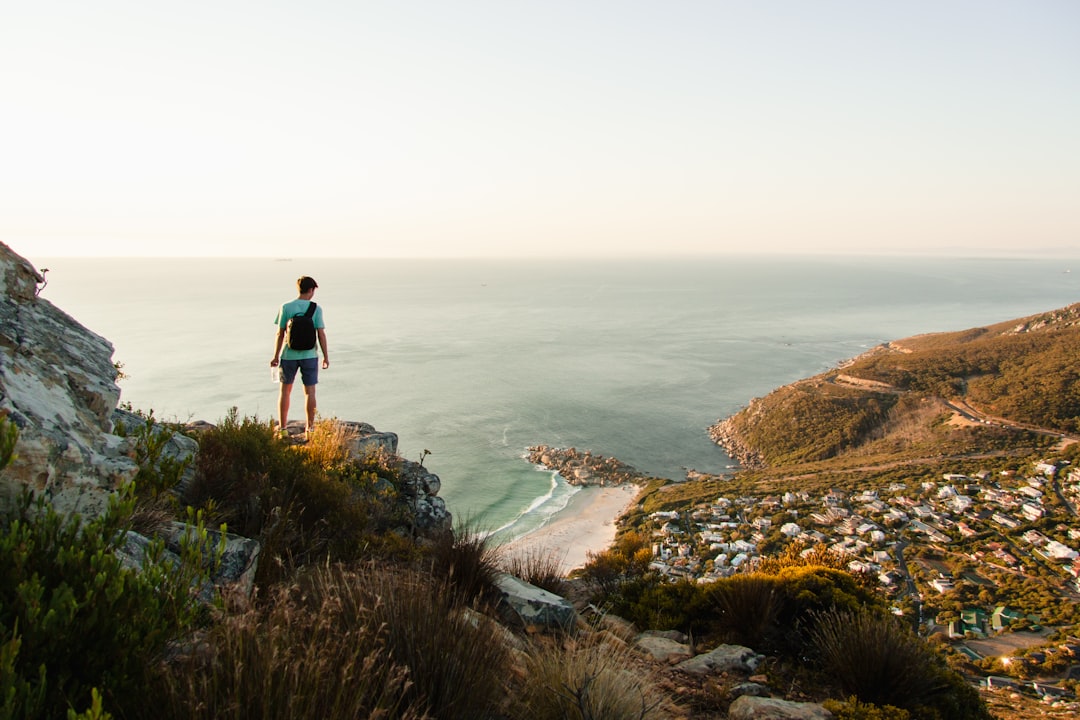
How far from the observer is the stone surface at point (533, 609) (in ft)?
16.2

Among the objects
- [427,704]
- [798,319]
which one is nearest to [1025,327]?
[798,319]

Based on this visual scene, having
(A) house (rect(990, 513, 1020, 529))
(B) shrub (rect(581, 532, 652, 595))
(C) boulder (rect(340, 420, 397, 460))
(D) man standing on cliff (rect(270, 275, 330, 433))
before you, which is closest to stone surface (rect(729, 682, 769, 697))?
(B) shrub (rect(581, 532, 652, 595))

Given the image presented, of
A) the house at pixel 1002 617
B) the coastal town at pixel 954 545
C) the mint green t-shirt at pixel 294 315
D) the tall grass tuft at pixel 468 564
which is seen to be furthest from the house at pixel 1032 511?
the mint green t-shirt at pixel 294 315

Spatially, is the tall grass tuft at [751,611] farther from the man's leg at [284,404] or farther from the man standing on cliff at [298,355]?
the man's leg at [284,404]

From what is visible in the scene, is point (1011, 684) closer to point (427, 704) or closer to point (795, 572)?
point (795, 572)

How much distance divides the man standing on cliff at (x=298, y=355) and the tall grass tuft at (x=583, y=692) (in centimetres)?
598

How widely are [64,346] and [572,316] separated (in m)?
135

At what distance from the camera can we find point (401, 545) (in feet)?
20.1

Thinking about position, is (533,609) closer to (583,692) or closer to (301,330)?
(583,692)

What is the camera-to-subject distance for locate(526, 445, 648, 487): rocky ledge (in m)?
42.9

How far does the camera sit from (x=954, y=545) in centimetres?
2969

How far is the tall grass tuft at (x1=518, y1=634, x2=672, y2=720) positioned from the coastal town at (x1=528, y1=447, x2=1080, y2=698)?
1640 cm

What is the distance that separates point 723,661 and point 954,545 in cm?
3264

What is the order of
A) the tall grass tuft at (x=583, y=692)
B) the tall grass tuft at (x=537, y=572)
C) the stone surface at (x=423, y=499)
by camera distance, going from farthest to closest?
the stone surface at (x=423, y=499) → the tall grass tuft at (x=537, y=572) → the tall grass tuft at (x=583, y=692)
